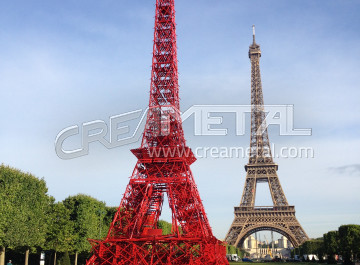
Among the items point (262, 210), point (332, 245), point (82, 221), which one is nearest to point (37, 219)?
point (82, 221)

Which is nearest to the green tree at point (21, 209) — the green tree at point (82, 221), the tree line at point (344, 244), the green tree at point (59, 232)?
the green tree at point (59, 232)

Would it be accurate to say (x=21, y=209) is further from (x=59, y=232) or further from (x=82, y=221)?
(x=82, y=221)

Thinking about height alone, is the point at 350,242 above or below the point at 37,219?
below

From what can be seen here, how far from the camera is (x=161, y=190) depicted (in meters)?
46.6

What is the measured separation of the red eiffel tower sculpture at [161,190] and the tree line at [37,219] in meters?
8.04

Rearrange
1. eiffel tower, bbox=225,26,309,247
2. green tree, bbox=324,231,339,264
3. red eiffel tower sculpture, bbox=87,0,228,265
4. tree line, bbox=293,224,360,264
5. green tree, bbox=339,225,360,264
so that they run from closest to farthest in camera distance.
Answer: red eiffel tower sculpture, bbox=87,0,228,265, green tree, bbox=339,225,360,264, tree line, bbox=293,224,360,264, green tree, bbox=324,231,339,264, eiffel tower, bbox=225,26,309,247

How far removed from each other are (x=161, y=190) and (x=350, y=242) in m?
40.4

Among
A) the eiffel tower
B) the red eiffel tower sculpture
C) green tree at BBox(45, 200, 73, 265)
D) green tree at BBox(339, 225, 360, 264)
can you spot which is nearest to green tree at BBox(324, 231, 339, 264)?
green tree at BBox(339, 225, 360, 264)

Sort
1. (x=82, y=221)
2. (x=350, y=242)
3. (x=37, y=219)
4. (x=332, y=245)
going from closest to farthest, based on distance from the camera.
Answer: (x=37, y=219), (x=82, y=221), (x=350, y=242), (x=332, y=245)

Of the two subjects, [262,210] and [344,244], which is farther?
[262,210]

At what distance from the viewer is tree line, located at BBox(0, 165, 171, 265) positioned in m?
42.7

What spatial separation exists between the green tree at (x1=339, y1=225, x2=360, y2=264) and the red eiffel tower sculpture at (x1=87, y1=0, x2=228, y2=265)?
32.8 metres

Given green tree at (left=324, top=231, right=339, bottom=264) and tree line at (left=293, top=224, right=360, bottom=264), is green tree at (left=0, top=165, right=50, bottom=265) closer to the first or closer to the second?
tree line at (left=293, top=224, right=360, bottom=264)

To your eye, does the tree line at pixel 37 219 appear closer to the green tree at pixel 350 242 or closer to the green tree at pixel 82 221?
the green tree at pixel 82 221
